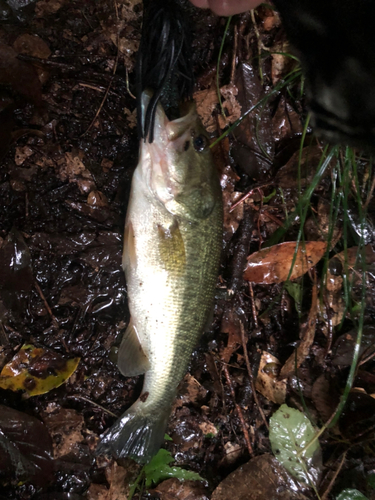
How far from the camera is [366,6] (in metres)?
1.01

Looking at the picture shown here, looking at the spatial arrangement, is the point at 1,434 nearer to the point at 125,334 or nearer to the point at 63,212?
the point at 125,334

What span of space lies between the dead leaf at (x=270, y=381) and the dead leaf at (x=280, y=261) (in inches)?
25.1

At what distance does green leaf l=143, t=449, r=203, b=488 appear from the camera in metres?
2.44

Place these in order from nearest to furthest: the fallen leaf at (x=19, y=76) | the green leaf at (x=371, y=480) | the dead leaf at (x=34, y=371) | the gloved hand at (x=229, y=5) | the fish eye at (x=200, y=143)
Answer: the gloved hand at (x=229, y=5)
the fish eye at (x=200, y=143)
the fallen leaf at (x=19, y=76)
the dead leaf at (x=34, y=371)
the green leaf at (x=371, y=480)

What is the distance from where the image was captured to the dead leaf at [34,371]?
2316mm

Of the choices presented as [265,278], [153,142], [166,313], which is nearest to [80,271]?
[166,313]

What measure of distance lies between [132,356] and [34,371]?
0.73 m

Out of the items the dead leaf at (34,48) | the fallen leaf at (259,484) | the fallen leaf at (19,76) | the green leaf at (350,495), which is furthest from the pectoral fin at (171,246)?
the green leaf at (350,495)

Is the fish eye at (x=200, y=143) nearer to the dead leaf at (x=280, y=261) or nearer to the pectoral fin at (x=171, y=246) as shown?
the pectoral fin at (x=171, y=246)

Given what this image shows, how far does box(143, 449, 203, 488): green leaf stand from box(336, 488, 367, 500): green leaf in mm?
1019

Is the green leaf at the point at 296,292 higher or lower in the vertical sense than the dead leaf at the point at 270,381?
higher

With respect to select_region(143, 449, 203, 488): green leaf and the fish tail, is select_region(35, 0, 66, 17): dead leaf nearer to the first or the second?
the fish tail

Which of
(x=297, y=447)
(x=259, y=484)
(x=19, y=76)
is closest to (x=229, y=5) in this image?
(x=19, y=76)

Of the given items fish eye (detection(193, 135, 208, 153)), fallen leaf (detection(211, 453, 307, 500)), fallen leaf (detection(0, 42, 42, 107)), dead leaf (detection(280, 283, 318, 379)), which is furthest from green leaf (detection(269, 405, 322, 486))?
fallen leaf (detection(0, 42, 42, 107))
